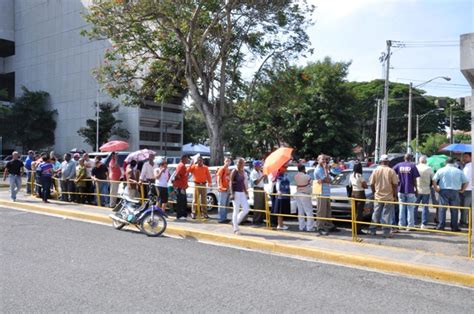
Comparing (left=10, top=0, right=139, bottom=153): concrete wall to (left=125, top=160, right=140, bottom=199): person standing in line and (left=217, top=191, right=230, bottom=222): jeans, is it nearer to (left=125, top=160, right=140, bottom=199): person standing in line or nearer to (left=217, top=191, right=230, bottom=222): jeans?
(left=125, top=160, right=140, bottom=199): person standing in line

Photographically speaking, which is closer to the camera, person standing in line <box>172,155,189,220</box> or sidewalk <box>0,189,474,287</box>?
sidewalk <box>0,189,474,287</box>

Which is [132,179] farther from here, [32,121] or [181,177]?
[32,121]

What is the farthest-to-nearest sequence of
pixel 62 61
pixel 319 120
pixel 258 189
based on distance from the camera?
pixel 62 61, pixel 319 120, pixel 258 189

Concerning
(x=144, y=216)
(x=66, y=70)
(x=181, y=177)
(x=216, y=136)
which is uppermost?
(x=66, y=70)

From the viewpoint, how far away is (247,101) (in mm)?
25531

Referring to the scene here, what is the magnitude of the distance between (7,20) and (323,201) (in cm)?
6534

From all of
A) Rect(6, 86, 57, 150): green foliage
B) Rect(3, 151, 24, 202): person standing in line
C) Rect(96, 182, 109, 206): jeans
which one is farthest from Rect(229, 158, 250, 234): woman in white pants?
Rect(6, 86, 57, 150): green foliage

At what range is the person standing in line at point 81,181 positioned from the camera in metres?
15.1

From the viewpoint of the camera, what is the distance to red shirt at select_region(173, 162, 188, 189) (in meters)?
12.0

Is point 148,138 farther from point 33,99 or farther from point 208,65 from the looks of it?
point 208,65

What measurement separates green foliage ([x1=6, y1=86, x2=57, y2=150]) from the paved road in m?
48.5

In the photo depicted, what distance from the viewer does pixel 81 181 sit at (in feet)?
50.2

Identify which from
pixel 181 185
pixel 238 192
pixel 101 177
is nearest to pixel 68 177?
pixel 101 177

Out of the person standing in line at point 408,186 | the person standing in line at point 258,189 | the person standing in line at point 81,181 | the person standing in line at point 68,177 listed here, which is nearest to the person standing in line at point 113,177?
the person standing in line at point 81,181
